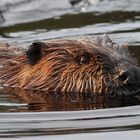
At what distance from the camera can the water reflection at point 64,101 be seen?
6824 millimetres

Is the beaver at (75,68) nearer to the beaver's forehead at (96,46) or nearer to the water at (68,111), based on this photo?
the beaver's forehead at (96,46)

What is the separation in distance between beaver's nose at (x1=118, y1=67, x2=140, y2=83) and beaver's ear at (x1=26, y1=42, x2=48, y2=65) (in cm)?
109

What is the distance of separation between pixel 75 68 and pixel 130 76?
733mm

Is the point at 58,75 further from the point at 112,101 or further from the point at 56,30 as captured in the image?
the point at 56,30

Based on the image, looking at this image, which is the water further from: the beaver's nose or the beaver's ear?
the beaver's ear

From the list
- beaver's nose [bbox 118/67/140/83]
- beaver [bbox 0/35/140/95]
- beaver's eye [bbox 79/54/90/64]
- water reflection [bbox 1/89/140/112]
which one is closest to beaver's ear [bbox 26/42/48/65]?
beaver [bbox 0/35/140/95]

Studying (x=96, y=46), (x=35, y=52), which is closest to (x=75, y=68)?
(x=96, y=46)

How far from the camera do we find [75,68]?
7.32 m

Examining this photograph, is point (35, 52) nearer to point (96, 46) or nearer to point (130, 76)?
point (96, 46)

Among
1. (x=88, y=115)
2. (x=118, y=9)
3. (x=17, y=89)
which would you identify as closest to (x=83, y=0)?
(x=118, y=9)

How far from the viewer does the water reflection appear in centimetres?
682

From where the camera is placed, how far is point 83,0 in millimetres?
14844

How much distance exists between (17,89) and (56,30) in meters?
4.12

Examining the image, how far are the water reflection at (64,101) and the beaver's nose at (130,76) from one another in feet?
0.65
